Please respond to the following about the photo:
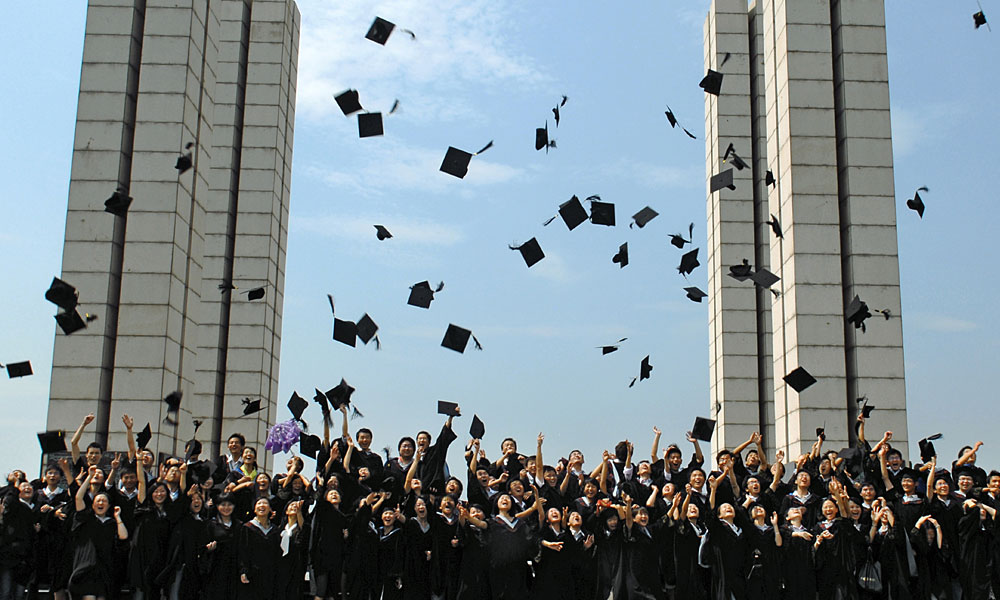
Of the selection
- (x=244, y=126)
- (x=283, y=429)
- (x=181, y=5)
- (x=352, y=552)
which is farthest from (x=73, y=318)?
(x=244, y=126)

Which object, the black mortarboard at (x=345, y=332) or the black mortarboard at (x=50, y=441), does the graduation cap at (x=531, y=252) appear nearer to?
the black mortarboard at (x=345, y=332)

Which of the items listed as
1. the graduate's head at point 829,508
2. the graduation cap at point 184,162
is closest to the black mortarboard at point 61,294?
the graduation cap at point 184,162

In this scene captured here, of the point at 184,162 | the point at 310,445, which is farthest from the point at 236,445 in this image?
the point at 184,162

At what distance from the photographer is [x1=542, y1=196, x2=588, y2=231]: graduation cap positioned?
13.6m

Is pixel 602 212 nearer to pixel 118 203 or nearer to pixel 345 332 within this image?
pixel 345 332

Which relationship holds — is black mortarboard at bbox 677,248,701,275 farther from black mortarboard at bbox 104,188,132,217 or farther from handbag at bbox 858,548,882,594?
black mortarboard at bbox 104,188,132,217

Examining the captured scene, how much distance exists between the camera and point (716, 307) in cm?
2408

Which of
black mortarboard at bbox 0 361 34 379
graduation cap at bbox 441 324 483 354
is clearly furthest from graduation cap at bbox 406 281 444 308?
black mortarboard at bbox 0 361 34 379

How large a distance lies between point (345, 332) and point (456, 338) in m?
1.37

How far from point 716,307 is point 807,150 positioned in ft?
28.0

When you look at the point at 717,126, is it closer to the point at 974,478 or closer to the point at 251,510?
the point at 974,478

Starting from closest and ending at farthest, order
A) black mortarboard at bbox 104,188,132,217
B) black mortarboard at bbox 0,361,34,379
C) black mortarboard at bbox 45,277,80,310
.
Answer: black mortarboard at bbox 0,361,34,379, black mortarboard at bbox 45,277,80,310, black mortarboard at bbox 104,188,132,217

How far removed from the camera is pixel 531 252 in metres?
14.3

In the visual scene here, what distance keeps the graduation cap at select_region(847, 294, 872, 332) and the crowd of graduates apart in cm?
374
